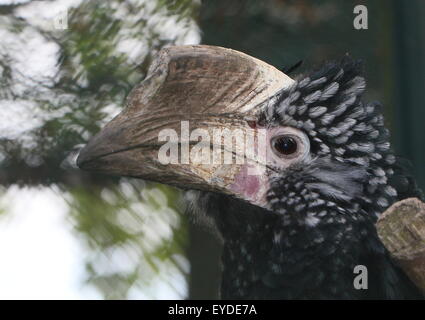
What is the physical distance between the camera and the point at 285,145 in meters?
1.85

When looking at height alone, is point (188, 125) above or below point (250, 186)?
above

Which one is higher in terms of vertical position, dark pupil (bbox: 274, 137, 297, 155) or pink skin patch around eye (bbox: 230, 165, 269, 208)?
dark pupil (bbox: 274, 137, 297, 155)

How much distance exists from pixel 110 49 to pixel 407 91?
2.58ft

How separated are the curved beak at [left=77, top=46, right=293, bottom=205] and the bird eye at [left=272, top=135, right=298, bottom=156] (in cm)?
5

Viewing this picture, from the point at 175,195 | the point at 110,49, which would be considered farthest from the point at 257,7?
the point at 175,195

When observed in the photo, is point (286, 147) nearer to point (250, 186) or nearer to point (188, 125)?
point (250, 186)

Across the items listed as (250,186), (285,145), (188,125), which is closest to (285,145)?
(285,145)

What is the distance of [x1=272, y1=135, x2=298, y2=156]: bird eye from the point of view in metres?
1.85

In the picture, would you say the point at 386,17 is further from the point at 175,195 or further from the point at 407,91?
the point at 175,195

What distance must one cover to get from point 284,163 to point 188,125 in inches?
9.1

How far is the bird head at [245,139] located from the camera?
1803 mm

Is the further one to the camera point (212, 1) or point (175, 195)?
point (175, 195)

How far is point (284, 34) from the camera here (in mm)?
2334
